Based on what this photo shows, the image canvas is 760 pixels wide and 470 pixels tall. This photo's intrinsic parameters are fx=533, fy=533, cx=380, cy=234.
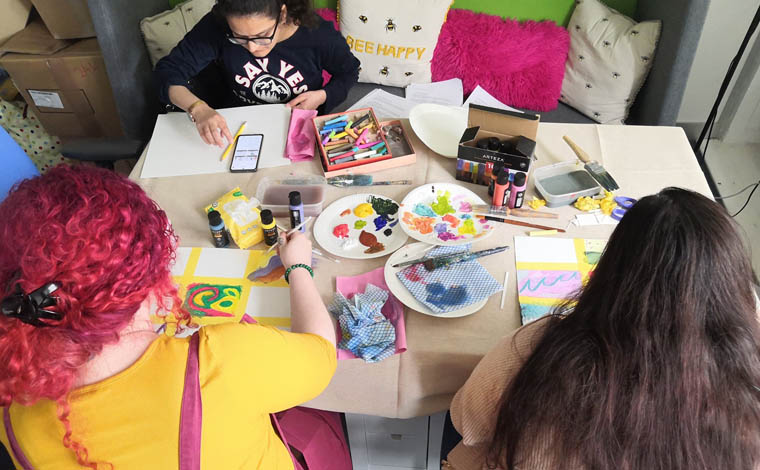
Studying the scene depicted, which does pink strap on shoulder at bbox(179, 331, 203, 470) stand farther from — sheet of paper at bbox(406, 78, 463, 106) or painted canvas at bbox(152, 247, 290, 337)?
sheet of paper at bbox(406, 78, 463, 106)

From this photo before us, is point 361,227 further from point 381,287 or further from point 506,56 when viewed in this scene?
point 506,56

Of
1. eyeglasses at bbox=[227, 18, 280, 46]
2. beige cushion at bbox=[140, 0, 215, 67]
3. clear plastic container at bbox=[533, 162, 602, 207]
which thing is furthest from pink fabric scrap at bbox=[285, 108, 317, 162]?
beige cushion at bbox=[140, 0, 215, 67]

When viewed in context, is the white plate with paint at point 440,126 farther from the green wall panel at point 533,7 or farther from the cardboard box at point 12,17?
the cardboard box at point 12,17

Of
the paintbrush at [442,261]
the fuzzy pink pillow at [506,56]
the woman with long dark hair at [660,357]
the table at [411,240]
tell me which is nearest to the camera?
the woman with long dark hair at [660,357]

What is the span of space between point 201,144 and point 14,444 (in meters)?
1.07

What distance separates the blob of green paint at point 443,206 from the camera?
1.43 m

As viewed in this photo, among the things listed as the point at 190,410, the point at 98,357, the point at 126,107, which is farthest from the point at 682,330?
the point at 126,107

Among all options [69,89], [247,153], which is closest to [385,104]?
[247,153]

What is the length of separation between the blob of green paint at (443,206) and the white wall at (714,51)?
1857 mm

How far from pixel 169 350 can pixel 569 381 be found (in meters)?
0.60

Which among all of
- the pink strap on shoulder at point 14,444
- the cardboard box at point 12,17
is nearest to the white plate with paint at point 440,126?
the pink strap on shoulder at point 14,444

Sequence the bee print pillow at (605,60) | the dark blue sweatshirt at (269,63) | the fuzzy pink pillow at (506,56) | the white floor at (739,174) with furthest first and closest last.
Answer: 1. the white floor at (739,174)
2. the fuzzy pink pillow at (506,56)
3. the bee print pillow at (605,60)
4. the dark blue sweatshirt at (269,63)

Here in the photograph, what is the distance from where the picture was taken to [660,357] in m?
0.74

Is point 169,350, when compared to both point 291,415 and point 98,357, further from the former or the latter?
point 291,415
